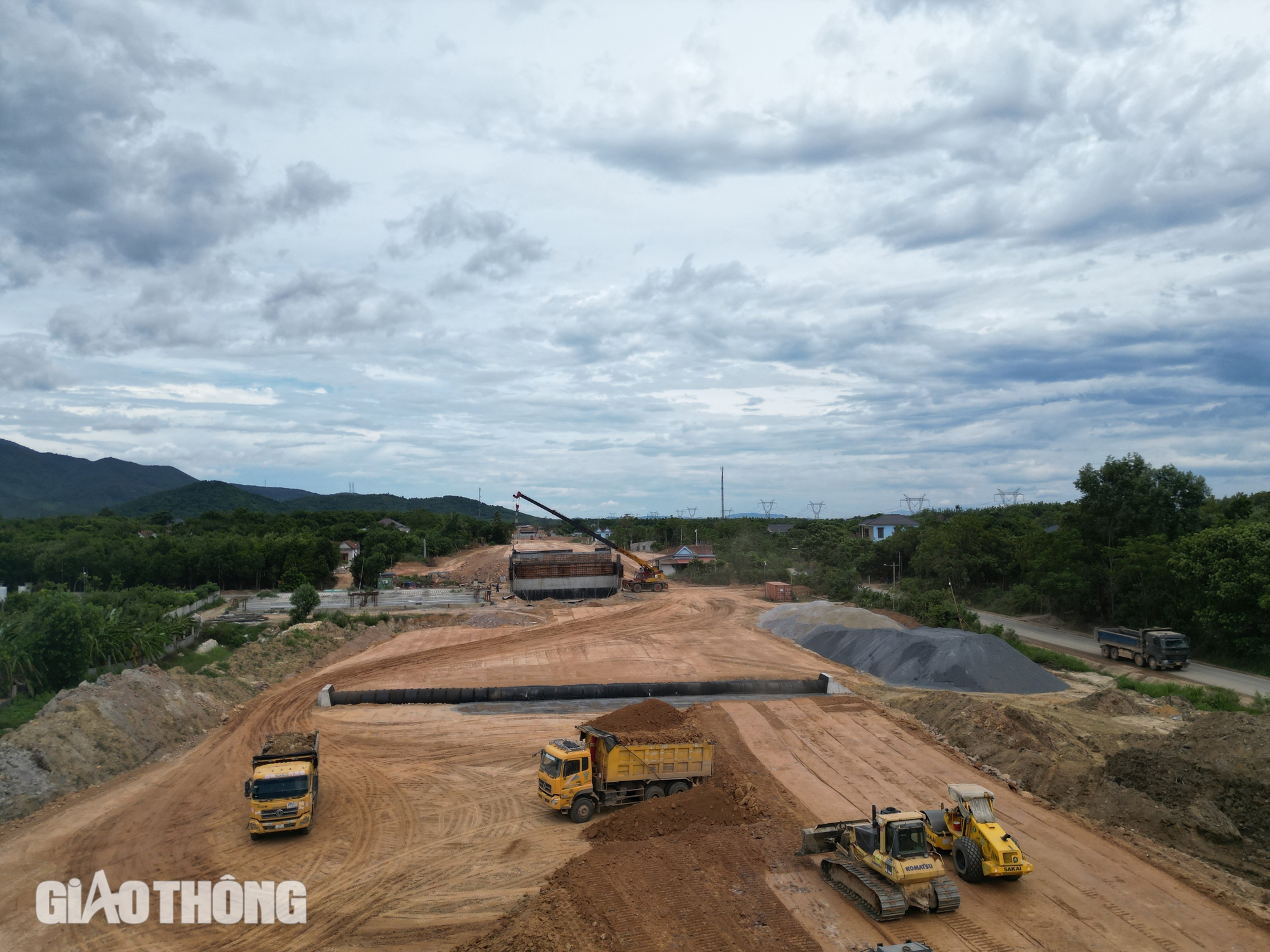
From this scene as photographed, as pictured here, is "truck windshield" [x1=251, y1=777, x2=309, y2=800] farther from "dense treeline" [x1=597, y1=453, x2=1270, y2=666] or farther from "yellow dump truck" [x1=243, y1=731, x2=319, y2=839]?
"dense treeline" [x1=597, y1=453, x2=1270, y2=666]

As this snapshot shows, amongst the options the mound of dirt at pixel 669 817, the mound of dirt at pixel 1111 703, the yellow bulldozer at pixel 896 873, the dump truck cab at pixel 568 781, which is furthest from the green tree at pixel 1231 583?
the dump truck cab at pixel 568 781

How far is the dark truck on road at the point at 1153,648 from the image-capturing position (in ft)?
129

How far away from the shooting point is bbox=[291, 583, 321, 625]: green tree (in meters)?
54.9

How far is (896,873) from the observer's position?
1503cm

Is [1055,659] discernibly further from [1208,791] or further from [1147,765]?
[1208,791]

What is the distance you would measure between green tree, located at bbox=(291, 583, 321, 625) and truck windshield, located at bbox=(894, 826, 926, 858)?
163 ft

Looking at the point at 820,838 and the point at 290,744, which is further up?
the point at 290,744

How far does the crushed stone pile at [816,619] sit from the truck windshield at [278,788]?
34.9 m

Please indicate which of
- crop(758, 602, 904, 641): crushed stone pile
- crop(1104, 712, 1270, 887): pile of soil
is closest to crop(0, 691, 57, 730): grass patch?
crop(1104, 712, 1270, 887): pile of soil

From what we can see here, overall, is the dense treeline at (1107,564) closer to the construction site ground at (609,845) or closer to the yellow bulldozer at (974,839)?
the construction site ground at (609,845)

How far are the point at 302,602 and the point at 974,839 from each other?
51.1 metres

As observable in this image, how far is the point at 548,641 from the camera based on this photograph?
164 ft

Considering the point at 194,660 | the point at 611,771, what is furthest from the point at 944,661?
the point at 194,660
